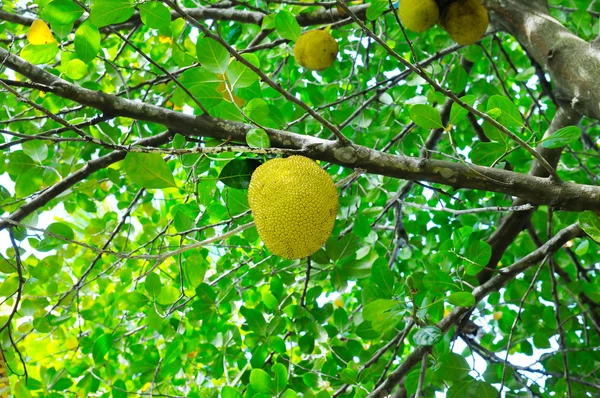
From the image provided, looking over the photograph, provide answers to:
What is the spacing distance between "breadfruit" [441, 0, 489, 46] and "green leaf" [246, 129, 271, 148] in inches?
33.8

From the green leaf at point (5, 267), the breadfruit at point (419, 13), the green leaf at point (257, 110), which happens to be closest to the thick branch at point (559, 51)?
the breadfruit at point (419, 13)

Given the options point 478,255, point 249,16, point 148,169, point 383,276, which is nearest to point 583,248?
point 478,255

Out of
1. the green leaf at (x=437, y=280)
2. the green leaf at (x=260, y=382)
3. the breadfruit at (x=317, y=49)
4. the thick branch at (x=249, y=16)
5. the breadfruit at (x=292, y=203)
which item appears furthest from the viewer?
the thick branch at (x=249, y=16)

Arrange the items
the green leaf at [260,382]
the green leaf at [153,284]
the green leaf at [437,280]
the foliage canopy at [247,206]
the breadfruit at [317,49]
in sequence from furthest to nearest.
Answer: the breadfruit at [317,49], the green leaf at [153,284], the green leaf at [260,382], the green leaf at [437,280], the foliage canopy at [247,206]

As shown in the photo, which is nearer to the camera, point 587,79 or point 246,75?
point 246,75

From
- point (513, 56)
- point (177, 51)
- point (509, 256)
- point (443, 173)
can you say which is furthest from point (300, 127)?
point (513, 56)

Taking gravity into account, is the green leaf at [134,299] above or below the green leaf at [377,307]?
above

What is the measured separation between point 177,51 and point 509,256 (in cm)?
190

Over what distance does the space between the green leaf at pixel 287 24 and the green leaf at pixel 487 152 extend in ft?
1.64

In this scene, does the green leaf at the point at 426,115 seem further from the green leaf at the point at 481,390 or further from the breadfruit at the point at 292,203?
the green leaf at the point at 481,390

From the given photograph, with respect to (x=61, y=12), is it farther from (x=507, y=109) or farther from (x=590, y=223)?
(x=590, y=223)

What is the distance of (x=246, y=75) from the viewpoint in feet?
3.79

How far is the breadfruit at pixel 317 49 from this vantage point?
73.3 inches

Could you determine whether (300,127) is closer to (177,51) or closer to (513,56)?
(177,51)
